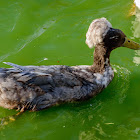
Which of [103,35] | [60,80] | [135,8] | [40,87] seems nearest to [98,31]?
[103,35]

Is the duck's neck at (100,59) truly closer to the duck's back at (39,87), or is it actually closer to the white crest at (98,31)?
the white crest at (98,31)

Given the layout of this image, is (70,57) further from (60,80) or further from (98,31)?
(60,80)

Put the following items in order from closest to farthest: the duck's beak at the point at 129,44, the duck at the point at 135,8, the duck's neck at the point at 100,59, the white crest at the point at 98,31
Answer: the white crest at the point at 98,31
the duck's neck at the point at 100,59
the duck's beak at the point at 129,44
the duck at the point at 135,8

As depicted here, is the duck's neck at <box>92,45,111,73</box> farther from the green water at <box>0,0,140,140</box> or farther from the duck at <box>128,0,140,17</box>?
Answer: the duck at <box>128,0,140,17</box>

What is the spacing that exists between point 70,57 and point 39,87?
6.56 ft

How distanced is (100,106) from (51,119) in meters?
1.09

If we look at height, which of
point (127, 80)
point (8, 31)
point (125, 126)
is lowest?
point (125, 126)

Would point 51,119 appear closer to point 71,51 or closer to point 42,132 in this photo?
point 42,132

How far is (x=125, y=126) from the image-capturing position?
531cm

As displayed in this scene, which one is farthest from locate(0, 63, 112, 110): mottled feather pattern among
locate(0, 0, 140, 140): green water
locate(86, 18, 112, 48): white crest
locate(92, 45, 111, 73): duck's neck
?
locate(86, 18, 112, 48): white crest

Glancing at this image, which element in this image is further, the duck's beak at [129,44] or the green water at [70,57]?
the duck's beak at [129,44]

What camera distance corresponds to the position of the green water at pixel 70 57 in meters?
5.19

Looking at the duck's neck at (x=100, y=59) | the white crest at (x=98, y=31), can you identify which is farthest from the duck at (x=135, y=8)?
the white crest at (x=98, y=31)

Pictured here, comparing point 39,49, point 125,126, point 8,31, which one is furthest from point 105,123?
point 8,31
